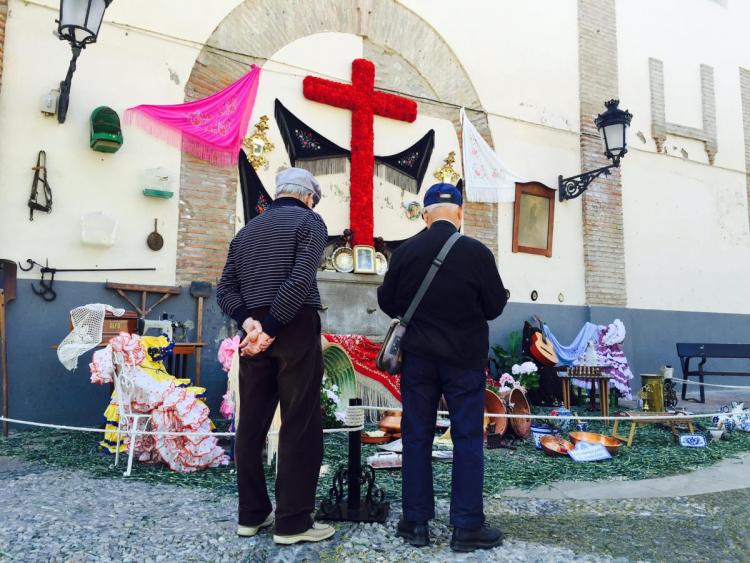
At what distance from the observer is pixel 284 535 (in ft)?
8.77

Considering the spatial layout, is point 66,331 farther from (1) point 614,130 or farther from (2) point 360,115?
(1) point 614,130

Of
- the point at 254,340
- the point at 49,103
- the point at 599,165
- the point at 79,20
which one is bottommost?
the point at 254,340

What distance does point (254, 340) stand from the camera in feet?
8.82

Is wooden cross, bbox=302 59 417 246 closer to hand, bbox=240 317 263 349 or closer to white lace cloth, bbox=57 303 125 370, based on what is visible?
white lace cloth, bbox=57 303 125 370

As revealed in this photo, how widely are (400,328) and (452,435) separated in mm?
560

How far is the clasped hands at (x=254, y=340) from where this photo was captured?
105 inches

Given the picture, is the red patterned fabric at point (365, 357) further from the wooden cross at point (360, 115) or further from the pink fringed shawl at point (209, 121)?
the pink fringed shawl at point (209, 121)

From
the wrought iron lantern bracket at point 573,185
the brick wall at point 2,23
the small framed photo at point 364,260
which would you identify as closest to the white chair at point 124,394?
the brick wall at point 2,23

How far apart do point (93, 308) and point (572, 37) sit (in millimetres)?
8622

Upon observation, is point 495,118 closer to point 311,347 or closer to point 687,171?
point 687,171

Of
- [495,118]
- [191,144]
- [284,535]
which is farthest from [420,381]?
[495,118]

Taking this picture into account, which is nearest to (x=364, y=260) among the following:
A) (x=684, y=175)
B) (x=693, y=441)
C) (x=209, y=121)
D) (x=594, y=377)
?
(x=209, y=121)

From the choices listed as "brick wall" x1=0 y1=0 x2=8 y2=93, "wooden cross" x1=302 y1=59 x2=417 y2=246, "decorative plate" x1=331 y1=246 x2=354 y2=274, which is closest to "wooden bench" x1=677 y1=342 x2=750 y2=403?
"wooden cross" x1=302 y1=59 x2=417 y2=246

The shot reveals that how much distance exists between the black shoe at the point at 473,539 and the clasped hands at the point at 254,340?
3.98 ft
